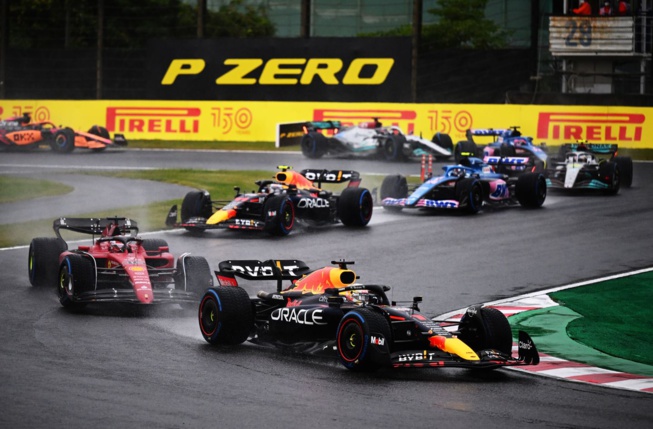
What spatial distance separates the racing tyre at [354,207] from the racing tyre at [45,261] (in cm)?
893

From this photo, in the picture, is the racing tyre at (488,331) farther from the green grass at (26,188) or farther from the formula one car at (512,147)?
the formula one car at (512,147)

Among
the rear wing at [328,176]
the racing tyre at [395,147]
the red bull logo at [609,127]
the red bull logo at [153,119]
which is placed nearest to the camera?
the rear wing at [328,176]

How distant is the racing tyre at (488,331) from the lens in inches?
492

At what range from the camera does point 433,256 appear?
21328 mm

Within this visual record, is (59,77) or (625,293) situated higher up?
(59,77)

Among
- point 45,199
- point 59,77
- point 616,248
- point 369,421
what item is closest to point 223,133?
point 59,77

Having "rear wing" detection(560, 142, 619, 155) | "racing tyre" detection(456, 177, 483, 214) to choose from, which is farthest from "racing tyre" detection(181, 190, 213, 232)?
"rear wing" detection(560, 142, 619, 155)

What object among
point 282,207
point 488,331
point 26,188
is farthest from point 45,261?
point 26,188

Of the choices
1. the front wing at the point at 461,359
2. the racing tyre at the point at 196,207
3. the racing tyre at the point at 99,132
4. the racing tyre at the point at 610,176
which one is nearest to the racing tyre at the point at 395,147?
the racing tyre at the point at 610,176

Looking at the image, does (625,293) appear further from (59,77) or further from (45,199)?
(59,77)

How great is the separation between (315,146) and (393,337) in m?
27.3

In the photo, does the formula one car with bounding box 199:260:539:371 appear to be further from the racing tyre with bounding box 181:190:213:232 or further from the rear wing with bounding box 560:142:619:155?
the rear wing with bounding box 560:142:619:155

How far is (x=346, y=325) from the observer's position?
1241 centimetres

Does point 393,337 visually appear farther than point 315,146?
No
